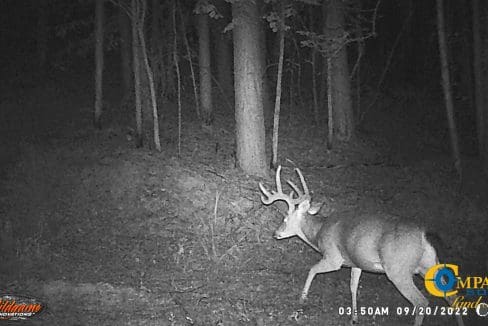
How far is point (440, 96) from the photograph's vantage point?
28.8 metres

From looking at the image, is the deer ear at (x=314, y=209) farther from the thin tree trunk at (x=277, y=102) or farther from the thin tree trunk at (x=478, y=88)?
the thin tree trunk at (x=478, y=88)

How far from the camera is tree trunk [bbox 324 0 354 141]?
18.5 metres

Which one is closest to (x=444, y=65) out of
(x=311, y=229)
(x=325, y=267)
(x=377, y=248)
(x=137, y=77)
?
(x=311, y=229)

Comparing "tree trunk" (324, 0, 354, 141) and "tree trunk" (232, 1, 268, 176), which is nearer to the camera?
"tree trunk" (232, 1, 268, 176)

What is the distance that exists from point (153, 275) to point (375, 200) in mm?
6099

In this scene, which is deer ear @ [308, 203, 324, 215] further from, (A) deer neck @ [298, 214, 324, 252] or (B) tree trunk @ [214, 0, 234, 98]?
(B) tree trunk @ [214, 0, 234, 98]

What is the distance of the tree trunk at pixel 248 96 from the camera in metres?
14.1

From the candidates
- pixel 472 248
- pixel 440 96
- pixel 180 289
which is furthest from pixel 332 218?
pixel 440 96

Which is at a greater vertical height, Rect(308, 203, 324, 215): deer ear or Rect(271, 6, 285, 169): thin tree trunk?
Rect(271, 6, 285, 169): thin tree trunk

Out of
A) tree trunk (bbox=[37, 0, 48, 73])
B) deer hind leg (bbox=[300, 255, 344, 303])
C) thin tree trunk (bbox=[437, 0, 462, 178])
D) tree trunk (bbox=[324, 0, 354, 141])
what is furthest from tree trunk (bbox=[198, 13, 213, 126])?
tree trunk (bbox=[37, 0, 48, 73])

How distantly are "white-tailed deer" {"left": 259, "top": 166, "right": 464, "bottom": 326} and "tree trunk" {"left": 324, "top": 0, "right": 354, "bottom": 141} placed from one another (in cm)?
925

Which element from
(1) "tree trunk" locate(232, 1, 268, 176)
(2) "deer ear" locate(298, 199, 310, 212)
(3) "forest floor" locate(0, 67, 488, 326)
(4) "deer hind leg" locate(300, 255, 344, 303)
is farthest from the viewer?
(1) "tree trunk" locate(232, 1, 268, 176)

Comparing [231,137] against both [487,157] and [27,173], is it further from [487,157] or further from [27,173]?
[487,157]

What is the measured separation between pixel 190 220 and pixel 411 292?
544 cm
